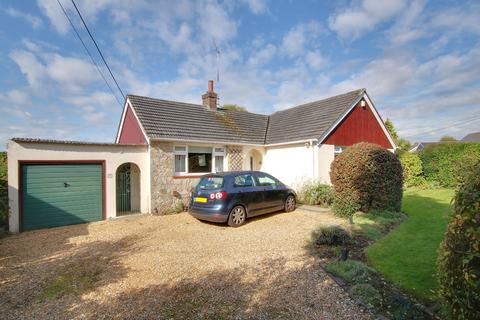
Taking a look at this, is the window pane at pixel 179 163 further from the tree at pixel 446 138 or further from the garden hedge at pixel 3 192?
the tree at pixel 446 138

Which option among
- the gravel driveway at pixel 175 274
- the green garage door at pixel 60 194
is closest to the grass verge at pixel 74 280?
the gravel driveway at pixel 175 274

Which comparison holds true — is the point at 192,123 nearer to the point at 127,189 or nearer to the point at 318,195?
the point at 127,189

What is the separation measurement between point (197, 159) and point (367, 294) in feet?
31.1

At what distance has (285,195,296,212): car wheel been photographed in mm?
9992

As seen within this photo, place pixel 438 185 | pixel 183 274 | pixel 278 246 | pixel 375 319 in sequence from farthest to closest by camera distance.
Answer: pixel 438 185 → pixel 278 246 → pixel 183 274 → pixel 375 319

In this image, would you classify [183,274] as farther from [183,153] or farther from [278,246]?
[183,153]

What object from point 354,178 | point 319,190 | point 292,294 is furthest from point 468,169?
point 319,190

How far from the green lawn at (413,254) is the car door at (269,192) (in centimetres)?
373

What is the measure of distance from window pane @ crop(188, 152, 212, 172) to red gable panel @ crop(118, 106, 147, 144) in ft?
7.16

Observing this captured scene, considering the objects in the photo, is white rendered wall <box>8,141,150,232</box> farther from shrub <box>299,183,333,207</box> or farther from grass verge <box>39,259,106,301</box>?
shrub <box>299,183,333,207</box>

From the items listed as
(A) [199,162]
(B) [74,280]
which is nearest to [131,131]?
(A) [199,162]

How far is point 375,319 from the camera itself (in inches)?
127

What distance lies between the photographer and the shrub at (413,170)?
55.1 feet

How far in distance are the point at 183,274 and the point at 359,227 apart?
205 inches
